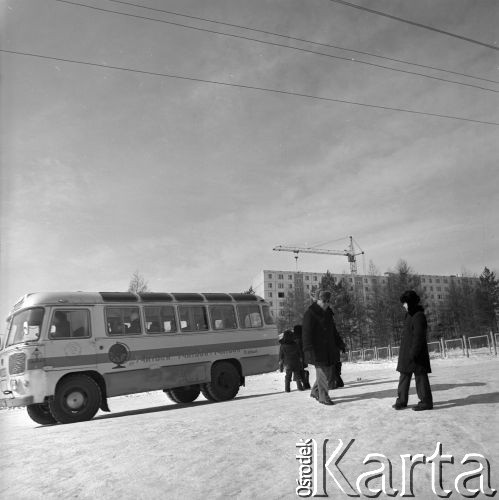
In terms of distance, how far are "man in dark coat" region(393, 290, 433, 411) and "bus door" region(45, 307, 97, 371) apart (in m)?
7.44

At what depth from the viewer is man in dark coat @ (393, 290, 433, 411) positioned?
745cm

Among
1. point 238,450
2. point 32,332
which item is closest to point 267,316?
point 32,332

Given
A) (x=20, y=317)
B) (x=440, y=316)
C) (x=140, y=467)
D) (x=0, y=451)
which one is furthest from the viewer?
(x=440, y=316)

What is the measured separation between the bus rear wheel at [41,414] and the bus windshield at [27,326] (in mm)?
1639

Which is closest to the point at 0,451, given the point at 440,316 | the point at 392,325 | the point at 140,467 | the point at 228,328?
the point at 140,467

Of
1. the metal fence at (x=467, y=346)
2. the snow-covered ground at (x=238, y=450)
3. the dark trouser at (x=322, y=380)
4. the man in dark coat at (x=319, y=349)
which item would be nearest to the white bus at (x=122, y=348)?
the snow-covered ground at (x=238, y=450)

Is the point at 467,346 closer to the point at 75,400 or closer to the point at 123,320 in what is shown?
the point at 123,320

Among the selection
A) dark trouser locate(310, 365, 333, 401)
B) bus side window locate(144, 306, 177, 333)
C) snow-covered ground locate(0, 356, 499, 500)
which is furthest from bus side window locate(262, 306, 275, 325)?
snow-covered ground locate(0, 356, 499, 500)

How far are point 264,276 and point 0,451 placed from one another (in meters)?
124

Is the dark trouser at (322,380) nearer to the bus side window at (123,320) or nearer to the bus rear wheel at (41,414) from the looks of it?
the bus side window at (123,320)

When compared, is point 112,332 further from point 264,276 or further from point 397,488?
point 264,276

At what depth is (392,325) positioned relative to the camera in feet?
226

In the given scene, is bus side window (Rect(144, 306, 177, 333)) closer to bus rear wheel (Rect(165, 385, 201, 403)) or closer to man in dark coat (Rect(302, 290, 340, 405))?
bus rear wheel (Rect(165, 385, 201, 403))

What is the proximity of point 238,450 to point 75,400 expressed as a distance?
696 centimetres
